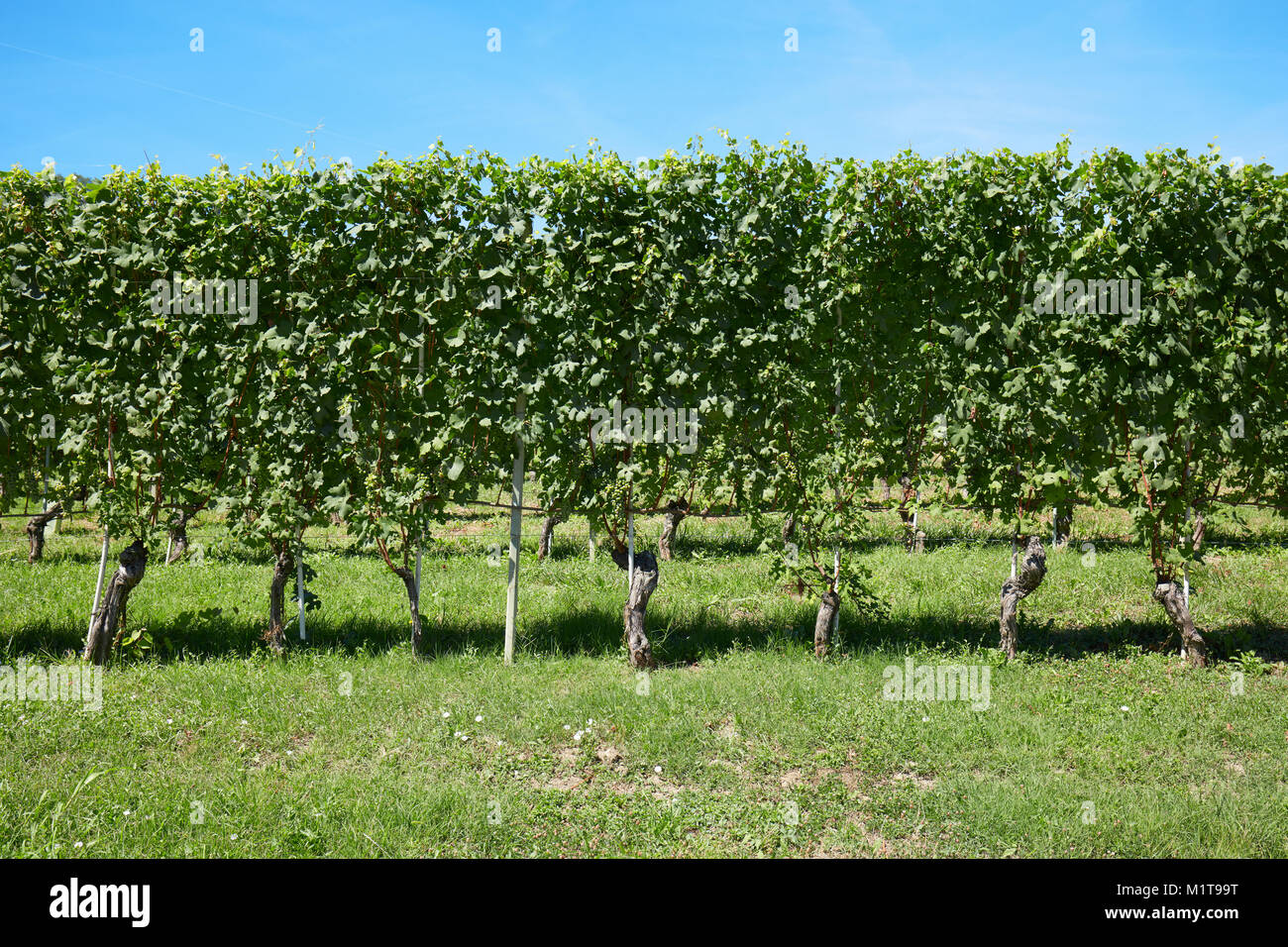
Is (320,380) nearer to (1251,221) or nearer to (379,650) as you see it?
(379,650)

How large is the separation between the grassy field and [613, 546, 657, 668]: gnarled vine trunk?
30 centimetres

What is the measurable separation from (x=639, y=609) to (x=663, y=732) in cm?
217

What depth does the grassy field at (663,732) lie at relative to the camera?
550cm

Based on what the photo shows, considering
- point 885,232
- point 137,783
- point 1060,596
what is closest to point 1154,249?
point 885,232

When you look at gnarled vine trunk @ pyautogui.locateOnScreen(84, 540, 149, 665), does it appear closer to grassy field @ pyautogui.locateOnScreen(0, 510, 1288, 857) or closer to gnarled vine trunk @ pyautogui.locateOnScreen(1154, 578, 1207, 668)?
grassy field @ pyautogui.locateOnScreen(0, 510, 1288, 857)

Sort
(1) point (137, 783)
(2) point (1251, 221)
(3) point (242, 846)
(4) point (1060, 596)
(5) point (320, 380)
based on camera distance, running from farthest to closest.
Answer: (4) point (1060, 596)
(5) point (320, 380)
(2) point (1251, 221)
(1) point (137, 783)
(3) point (242, 846)

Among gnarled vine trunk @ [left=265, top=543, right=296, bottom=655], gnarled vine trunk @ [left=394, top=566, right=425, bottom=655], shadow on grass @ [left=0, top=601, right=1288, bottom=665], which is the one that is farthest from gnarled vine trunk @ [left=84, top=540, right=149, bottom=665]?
gnarled vine trunk @ [left=394, top=566, right=425, bottom=655]

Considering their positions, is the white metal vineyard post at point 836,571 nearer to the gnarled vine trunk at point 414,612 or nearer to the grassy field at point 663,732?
the grassy field at point 663,732

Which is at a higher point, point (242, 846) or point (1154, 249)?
point (1154, 249)

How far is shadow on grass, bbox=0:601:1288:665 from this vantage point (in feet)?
29.3

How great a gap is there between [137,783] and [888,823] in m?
4.86

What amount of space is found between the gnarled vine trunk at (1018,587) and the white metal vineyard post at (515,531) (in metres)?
4.64

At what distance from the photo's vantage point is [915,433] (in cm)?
892

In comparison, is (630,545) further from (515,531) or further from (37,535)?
(37,535)
